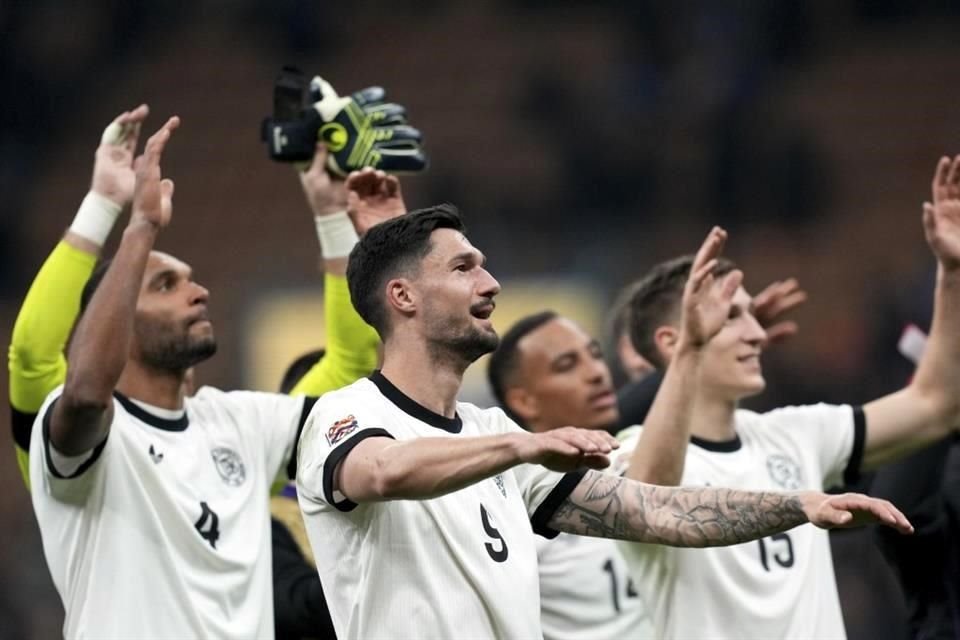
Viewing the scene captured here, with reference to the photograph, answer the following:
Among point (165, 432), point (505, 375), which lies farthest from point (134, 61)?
point (165, 432)

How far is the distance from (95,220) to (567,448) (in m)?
2.26

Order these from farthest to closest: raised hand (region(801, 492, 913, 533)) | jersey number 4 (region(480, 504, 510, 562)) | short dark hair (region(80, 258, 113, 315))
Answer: short dark hair (region(80, 258, 113, 315))
jersey number 4 (region(480, 504, 510, 562))
raised hand (region(801, 492, 913, 533))

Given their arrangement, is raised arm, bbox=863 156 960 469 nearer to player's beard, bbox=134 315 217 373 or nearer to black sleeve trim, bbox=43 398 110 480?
player's beard, bbox=134 315 217 373

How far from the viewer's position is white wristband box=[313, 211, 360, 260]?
5551 mm

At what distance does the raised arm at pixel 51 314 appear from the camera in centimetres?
493

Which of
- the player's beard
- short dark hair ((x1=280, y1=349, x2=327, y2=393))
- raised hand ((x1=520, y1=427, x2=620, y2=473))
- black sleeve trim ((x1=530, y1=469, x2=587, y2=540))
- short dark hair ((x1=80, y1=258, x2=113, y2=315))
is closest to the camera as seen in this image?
raised hand ((x1=520, y1=427, x2=620, y2=473))

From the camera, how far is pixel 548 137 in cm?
1688

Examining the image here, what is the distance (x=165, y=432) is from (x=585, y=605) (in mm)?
1492

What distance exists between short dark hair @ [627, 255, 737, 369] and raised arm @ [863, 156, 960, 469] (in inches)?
29.7

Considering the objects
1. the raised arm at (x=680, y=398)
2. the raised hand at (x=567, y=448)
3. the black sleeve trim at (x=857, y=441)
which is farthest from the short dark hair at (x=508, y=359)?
the raised hand at (x=567, y=448)

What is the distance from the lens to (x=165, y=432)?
5035 millimetres

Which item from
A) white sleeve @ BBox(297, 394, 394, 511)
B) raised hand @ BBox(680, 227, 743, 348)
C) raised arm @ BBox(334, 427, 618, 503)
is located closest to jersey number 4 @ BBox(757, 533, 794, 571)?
raised hand @ BBox(680, 227, 743, 348)

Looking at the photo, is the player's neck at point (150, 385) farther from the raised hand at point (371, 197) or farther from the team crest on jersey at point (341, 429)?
the team crest on jersey at point (341, 429)

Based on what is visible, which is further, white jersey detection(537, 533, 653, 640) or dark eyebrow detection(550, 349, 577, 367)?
dark eyebrow detection(550, 349, 577, 367)
